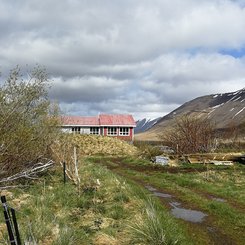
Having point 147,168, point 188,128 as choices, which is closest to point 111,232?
point 147,168

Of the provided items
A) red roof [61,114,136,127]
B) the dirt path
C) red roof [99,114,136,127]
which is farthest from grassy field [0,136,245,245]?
red roof [61,114,136,127]

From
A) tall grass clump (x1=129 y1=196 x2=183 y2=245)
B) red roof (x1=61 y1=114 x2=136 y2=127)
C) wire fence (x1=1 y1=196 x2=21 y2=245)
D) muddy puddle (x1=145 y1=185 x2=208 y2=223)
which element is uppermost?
red roof (x1=61 y1=114 x2=136 y2=127)

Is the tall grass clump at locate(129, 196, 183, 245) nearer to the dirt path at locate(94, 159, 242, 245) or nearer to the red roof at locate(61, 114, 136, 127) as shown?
the dirt path at locate(94, 159, 242, 245)

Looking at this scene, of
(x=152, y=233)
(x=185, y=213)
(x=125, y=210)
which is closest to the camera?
(x=152, y=233)

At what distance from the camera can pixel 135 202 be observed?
1259 cm

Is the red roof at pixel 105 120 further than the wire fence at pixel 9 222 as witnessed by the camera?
Yes

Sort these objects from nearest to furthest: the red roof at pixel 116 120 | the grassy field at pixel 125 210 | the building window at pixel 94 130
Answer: the grassy field at pixel 125 210 → the red roof at pixel 116 120 → the building window at pixel 94 130

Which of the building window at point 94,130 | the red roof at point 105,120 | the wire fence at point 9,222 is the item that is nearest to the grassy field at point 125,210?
the wire fence at point 9,222

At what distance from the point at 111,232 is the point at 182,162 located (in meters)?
21.0

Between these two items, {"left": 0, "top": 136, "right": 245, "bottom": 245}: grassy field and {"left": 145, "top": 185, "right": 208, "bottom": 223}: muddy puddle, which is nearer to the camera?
{"left": 0, "top": 136, "right": 245, "bottom": 245}: grassy field

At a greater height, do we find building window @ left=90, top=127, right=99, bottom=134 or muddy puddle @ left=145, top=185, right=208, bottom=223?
building window @ left=90, top=127, right=99, bottom=134

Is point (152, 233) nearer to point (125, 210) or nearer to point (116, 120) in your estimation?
point (125, 210)

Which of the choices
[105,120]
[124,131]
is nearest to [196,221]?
[124,131]

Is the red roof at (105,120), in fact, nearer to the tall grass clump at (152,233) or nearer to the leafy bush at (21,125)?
the leafy bush at (21,125)
